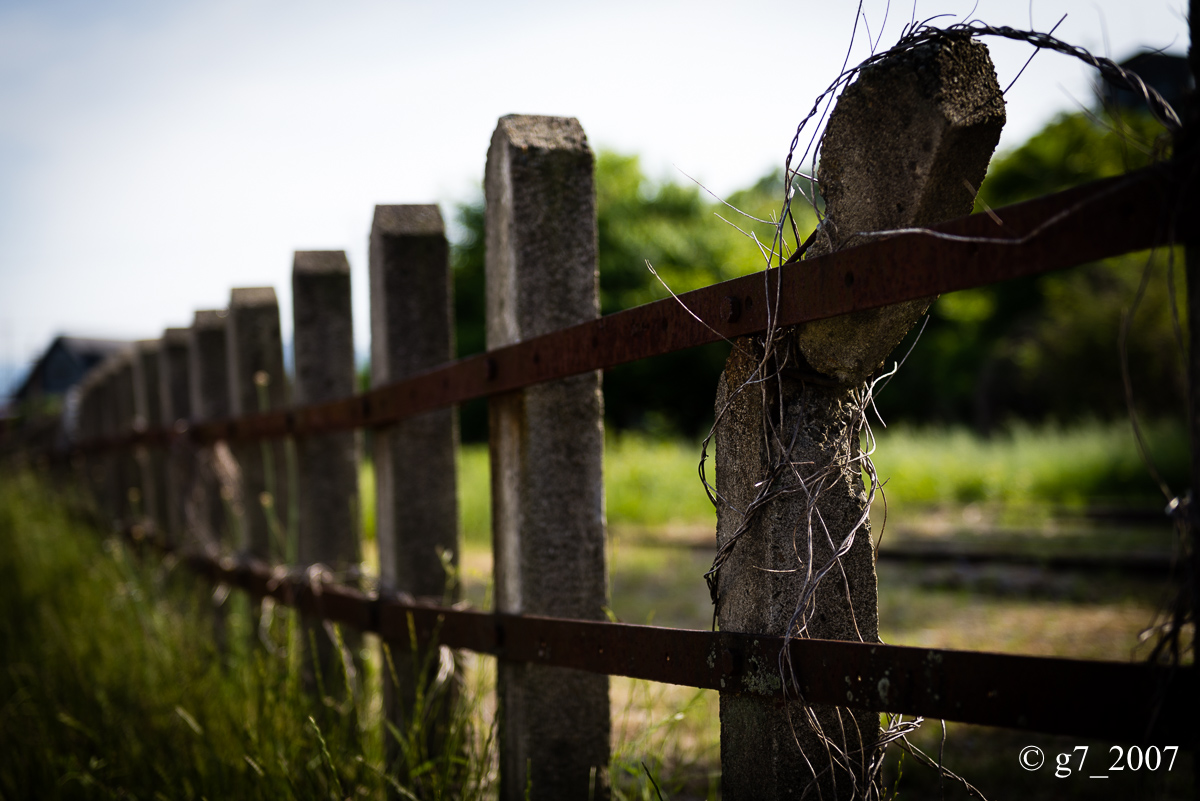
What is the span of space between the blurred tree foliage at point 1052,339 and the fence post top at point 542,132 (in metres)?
6.62

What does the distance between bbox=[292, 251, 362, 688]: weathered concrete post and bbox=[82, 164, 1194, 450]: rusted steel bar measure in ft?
4.16

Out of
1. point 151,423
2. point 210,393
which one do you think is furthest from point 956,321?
point 210,393

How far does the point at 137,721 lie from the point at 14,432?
10.4 m

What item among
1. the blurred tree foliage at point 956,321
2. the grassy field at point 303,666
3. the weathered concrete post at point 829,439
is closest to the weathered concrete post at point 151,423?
the grassy field at point 303,666

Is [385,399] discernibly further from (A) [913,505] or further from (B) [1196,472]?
(A) [913,505]

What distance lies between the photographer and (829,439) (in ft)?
4.25

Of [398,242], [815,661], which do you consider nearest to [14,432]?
[398,242]

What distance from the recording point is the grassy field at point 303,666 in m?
2.01

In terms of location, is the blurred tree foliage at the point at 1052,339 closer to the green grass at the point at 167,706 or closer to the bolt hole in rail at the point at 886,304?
the bolt hole in rail at the point at 886,304

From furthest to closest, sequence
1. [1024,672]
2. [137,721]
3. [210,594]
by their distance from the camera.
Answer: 1. [210,594]
2. [137,721]
3. [1024,672]

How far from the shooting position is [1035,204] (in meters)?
0.92

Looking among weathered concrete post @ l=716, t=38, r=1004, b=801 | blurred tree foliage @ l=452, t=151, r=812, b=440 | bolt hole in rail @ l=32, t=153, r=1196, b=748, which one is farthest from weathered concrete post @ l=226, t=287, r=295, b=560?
blurred tree foliage @ l=452, t=151, r=812, b=440

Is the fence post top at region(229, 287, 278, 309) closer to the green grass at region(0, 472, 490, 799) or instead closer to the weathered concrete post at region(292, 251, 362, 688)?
the weathered concrete post at region(292, 251, 362, 688)

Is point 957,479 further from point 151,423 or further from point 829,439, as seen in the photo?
point 829,439
